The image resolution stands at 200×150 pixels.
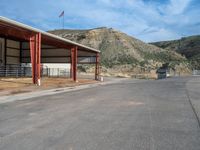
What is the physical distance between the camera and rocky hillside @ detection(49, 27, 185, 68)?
3216 inches

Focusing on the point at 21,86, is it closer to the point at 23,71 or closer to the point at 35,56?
the point at 35,56

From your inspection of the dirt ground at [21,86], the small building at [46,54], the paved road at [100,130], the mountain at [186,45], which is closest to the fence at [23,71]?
the small building at [46,54]

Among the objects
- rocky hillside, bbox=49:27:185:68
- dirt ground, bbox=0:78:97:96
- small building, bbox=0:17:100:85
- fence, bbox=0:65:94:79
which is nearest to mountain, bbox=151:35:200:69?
rocky hillside, bbox=49:27:185:68

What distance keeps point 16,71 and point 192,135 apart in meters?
33.2

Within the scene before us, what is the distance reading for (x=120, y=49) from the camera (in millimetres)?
88500

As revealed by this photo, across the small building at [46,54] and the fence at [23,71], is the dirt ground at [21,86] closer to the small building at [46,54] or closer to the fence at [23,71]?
the small building at [46,54]

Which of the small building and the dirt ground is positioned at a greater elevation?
the small building

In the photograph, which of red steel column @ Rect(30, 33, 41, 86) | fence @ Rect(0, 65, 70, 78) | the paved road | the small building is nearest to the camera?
the paved road

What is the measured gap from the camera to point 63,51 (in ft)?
136

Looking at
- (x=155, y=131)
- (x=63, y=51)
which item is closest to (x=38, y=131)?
(x=155, y=131)

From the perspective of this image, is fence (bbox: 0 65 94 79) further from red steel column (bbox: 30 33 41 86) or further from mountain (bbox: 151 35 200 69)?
mountain (bbox: 151 35 200 69)

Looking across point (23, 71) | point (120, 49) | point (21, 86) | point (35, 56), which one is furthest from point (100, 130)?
point (120, 49)

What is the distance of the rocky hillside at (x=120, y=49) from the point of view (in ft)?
268

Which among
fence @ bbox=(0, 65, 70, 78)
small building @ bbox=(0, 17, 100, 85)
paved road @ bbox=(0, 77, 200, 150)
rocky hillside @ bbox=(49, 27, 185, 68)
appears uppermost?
rocky hillside @ bbox=(49, 27, 185, 68)
